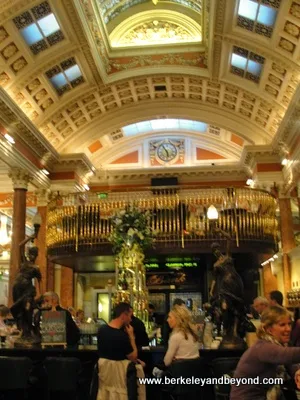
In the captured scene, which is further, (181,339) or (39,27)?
(39,27)

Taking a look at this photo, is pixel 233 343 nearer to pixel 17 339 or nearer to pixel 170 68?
pixel 17 339

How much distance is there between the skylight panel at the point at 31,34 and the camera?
12881mm

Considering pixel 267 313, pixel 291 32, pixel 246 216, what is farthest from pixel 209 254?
pixel 267 313

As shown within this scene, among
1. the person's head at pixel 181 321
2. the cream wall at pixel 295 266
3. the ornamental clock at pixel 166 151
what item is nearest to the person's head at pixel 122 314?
the person's head at pixel 181 321

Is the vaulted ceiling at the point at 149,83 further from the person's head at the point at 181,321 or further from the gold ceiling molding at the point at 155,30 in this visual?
the person's head at the point at 181,321

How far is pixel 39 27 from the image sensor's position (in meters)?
13.1

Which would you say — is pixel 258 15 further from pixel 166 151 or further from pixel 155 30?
pixel 166 151

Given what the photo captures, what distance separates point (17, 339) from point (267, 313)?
168 inches

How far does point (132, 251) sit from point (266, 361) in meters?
4.82

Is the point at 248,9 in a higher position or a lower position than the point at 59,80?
higher

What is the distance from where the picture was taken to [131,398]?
403cm

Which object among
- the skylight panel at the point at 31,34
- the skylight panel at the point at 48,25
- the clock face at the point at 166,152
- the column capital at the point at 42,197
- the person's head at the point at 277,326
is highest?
the skylight panel at the point at 48,25

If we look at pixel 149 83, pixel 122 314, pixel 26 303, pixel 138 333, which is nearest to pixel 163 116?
pixel 149 83

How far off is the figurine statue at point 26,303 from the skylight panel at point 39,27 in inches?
329
